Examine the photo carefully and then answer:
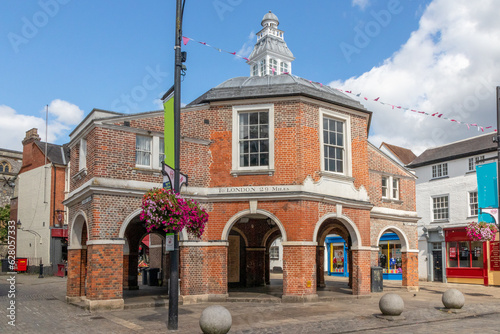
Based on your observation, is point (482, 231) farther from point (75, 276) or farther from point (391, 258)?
point (75, 276)

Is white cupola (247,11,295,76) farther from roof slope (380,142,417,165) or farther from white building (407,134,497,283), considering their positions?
white building (407,134,497,283)

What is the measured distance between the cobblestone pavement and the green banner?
4087mm

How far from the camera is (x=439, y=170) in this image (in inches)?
1275

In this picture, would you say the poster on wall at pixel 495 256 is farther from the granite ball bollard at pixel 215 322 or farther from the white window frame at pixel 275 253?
the granite ball bollard at pixel 215 322

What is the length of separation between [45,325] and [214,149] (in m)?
8.14

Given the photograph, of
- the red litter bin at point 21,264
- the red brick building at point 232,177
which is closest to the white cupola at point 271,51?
the red brick building at point 232,177

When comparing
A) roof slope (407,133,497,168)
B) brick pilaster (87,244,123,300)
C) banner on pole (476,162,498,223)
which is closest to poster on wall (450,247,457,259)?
roof slope (407,133,497,168)

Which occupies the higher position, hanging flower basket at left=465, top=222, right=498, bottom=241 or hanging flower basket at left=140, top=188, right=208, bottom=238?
hanging flower basket at left=140, top=188, right=208, bottom=238

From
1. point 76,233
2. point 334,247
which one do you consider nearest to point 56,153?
point 76,233

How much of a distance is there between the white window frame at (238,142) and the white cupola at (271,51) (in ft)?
80.6

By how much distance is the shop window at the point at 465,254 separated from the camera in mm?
29062

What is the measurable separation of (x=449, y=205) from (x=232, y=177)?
19123mm

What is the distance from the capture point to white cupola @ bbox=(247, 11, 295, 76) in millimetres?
42406

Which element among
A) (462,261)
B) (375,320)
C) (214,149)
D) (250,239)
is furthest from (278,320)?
(462,261)
